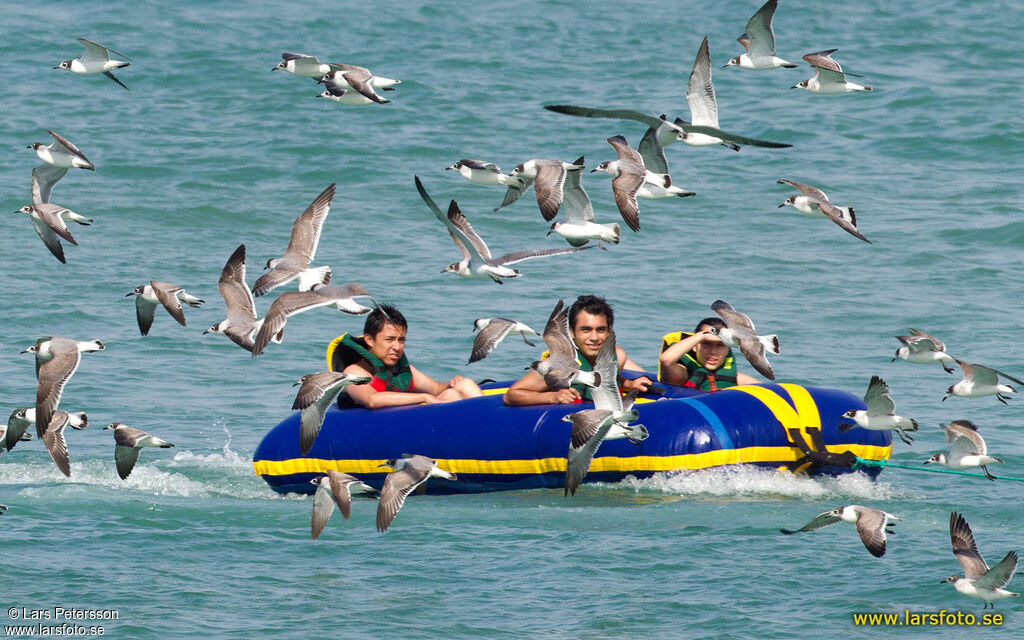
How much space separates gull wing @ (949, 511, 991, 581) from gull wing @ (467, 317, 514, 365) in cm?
354

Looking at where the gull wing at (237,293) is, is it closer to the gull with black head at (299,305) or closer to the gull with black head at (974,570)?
the gull with black head at (299,305)

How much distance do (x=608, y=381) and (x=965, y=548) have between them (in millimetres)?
2477

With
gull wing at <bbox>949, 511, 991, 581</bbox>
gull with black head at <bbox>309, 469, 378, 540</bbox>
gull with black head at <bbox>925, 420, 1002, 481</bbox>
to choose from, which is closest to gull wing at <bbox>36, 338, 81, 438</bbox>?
gull with black head at <bbox>309, 469, 378, 540</bbox>

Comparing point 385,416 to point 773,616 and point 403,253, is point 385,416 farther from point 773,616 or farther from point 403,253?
point 403,253

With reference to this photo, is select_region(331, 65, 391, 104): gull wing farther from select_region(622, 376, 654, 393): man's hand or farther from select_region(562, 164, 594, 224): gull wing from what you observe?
select_region(622, 376, 654, 393): man's hand

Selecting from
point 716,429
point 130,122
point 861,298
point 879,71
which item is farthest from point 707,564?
point 879,71

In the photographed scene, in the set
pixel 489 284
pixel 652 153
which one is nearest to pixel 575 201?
pixel 652 153

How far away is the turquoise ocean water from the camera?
9695 millimetres

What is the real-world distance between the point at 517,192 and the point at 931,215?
15.0 metres

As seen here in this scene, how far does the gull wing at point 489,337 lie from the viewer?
35.5 ft

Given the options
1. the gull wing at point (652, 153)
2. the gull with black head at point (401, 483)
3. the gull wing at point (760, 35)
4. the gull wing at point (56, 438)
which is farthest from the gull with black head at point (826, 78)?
the gull wing at point (56, 438)

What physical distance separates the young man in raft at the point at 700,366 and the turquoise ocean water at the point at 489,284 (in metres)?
1.32

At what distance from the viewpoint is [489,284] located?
2172cm

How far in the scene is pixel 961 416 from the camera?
15539mm
